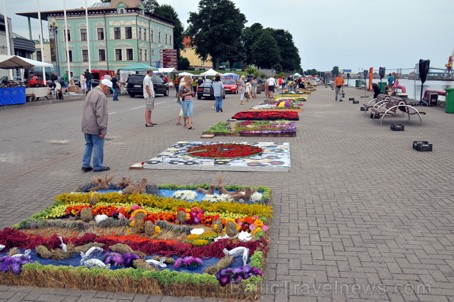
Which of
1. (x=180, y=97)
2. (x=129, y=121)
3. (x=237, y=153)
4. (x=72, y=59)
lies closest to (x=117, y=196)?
(x=237, y=153)

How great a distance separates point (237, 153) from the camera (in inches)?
386

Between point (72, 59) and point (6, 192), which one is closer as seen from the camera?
point (6, 192)

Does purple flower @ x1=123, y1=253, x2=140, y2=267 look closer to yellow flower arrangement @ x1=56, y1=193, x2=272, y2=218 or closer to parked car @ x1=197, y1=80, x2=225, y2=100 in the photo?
yellow flower arrangement @ x1=56, y1=193, x2=272, y2=218

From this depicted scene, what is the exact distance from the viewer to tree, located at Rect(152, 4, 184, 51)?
279ft

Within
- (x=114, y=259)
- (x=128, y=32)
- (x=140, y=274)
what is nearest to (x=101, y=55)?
(x=128, y=32)

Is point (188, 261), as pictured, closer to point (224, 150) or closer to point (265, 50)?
point (224, 150)

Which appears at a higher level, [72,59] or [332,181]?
[72,59]

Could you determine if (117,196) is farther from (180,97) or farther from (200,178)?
(180,97)

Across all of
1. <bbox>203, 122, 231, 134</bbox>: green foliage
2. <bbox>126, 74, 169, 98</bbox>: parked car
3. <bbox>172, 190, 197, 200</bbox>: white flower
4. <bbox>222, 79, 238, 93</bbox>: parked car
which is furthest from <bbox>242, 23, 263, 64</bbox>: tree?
<bbox>172, 190, 197, 200</bbox>: white flower

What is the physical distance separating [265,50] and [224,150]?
89.2 metres

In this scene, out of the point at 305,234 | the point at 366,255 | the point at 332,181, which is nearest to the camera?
the point at 366,255

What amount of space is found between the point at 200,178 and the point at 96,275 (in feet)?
13.6

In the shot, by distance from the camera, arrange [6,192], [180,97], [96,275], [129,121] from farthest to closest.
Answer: [129,121] → [180,97] → [6,192] → [96,275]

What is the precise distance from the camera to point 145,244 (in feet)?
14.4
